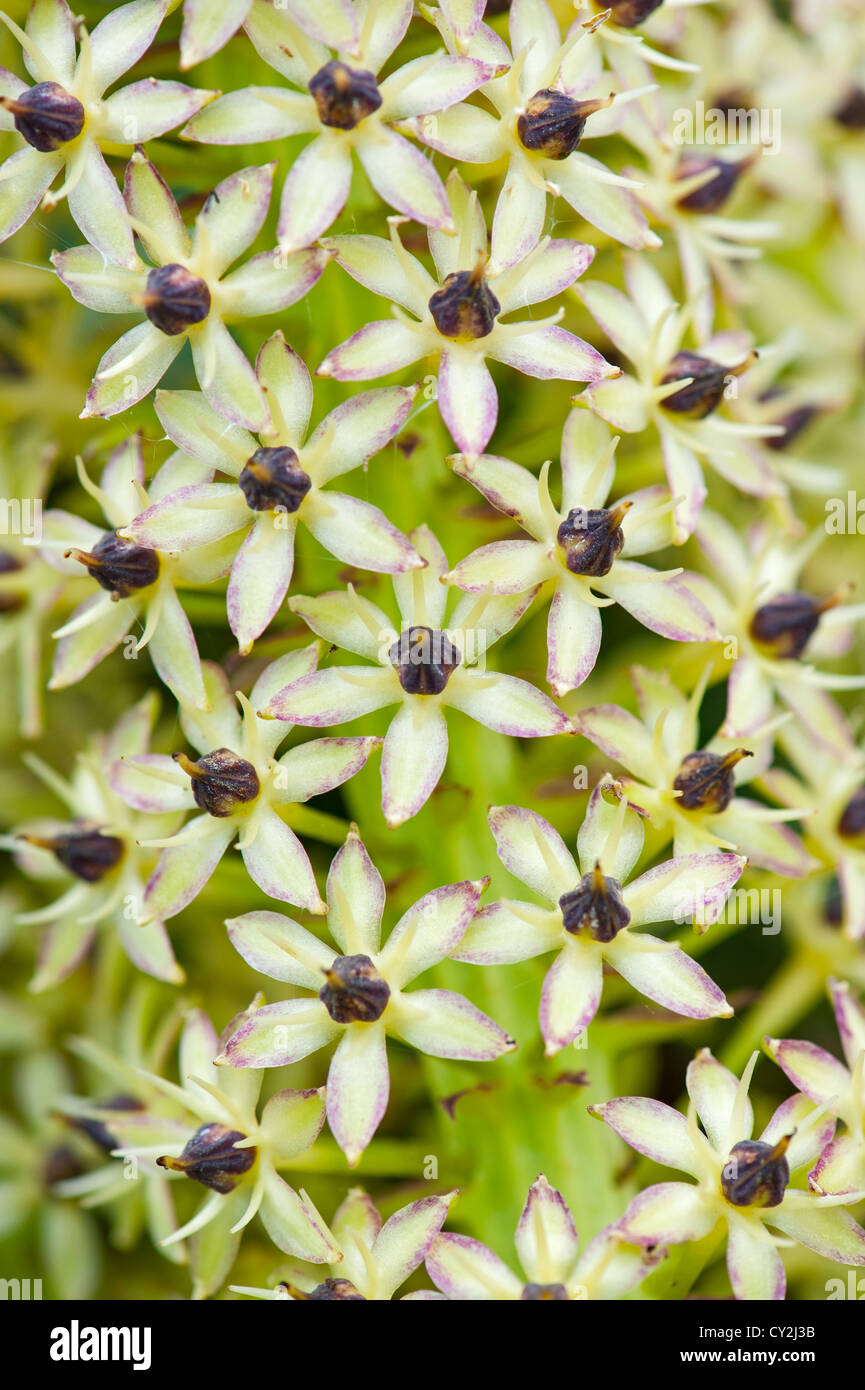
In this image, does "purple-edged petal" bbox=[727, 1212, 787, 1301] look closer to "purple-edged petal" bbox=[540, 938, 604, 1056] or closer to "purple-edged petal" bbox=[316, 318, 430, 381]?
"purple-edged petal" bbox=[540, 938, 604, 1056]

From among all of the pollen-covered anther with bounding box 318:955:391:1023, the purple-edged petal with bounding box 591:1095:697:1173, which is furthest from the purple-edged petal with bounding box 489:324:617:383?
the purple-edged petal with bounding box 591:1095:697:1173

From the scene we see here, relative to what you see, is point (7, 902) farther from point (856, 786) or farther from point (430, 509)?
point (856, 786)

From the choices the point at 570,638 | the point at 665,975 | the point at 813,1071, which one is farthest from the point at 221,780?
the point at 813,1071

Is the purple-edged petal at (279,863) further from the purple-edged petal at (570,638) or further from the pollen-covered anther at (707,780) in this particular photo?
the pollen-covered anther at (707,780)

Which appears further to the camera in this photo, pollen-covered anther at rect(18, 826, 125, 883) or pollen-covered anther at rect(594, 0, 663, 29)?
pollen-covered anther at rect(18, 826, 125, 883)

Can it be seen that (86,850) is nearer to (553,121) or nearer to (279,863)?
(279,863)

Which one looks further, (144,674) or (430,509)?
(144,674)
